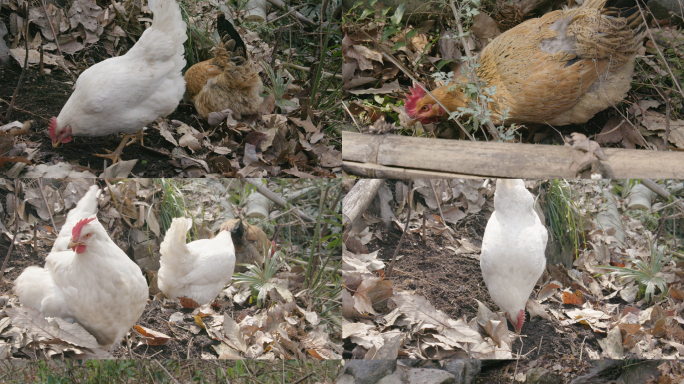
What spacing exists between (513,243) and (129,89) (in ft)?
6.42

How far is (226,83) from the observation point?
2.63 meters

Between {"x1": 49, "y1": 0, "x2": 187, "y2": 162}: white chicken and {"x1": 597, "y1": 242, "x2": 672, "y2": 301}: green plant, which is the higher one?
{"x1": 49, "y1": 0, "x2": 187, "y2": 162}: white chicken

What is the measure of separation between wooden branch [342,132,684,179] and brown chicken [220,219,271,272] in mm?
516

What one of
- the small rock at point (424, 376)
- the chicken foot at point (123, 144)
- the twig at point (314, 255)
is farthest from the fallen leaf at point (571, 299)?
the chicken foot at point (123, 144)

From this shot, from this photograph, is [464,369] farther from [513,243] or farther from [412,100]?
[412,100]

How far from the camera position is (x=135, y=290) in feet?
5.98

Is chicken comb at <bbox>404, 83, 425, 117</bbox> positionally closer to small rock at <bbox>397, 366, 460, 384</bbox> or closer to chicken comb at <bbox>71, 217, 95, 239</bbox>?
small rock at <bbox>397, 366, 460, 384</bbox>

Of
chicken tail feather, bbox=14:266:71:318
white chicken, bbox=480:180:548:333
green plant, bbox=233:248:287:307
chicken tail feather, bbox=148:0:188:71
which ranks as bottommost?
green plant, bbox=233:248:287:307

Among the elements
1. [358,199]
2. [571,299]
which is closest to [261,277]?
[358,199]

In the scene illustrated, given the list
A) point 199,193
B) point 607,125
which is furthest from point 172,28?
point 607,125

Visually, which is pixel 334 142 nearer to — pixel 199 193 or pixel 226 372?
pixel 199 193

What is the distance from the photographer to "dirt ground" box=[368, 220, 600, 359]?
1.88 meters

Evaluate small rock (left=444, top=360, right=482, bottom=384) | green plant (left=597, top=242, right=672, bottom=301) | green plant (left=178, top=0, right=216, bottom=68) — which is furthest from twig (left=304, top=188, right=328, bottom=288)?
green plant (left=178, top=0, right=216, bottom=68)

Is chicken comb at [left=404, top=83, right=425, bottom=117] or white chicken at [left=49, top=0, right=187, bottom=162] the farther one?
chicken comb at [left=404, top=83, right=425, bottom=117]
